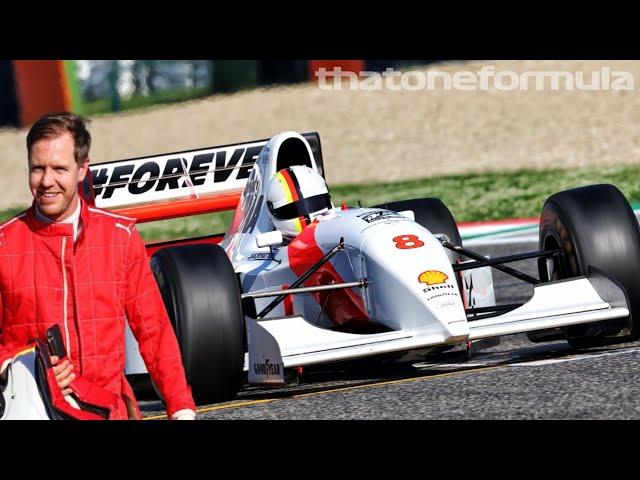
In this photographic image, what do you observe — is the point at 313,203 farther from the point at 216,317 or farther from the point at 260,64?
the point at 260,64

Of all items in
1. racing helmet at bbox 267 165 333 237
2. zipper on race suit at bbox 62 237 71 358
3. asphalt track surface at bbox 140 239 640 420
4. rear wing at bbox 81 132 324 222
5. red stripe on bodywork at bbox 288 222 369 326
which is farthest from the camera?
rear wing at bbox 81 132 324 222

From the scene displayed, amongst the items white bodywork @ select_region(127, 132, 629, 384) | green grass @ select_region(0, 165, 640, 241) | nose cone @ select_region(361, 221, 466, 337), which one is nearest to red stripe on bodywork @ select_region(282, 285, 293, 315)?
white bodywork @ select_region(127, 132, 629, 384)

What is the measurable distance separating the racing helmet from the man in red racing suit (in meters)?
4.02

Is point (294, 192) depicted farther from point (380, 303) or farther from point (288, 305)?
point (380, 303)

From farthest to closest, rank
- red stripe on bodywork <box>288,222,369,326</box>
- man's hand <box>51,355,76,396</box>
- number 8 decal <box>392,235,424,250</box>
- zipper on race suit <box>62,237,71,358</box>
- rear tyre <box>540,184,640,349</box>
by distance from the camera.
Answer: red stripe on bodywork <box>288,222,369,326</box> → rear tyre <box>540,184,640,349</box> → number 8 decal <box>392,235,424,250</box> → zipper on race suit <box>62,237,71,358</box> → man's hand <box>51,355,76,396</box>

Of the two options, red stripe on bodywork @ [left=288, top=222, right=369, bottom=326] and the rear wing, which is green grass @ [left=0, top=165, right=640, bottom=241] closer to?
the rear wing

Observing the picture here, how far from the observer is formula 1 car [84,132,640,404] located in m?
6.60

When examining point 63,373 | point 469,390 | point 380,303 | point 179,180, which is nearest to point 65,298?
point 63,373

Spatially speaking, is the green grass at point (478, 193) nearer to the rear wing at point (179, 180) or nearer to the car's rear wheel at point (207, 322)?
the rear wing at point (179, 180)

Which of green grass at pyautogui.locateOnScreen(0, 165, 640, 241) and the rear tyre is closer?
the rear tyre

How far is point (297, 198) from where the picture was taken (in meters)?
7.98

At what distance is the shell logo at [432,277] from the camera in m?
6.62

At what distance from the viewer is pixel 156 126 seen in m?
26.0
